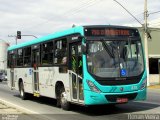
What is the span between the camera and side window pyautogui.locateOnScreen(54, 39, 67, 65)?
1436 cm

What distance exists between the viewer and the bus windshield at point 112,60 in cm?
1262

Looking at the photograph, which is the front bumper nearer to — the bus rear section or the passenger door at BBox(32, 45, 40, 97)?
the bus rear section

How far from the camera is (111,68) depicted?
1266 centimetres

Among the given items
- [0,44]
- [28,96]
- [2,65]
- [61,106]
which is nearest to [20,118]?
[61,106]

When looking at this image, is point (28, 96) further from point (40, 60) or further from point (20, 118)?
point (20, 118)

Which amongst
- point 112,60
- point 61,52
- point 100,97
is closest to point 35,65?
point 61,52

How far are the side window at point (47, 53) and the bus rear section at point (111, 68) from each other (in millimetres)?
3237

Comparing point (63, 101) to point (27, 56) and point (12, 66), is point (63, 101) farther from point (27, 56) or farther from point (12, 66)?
point (12, 66)

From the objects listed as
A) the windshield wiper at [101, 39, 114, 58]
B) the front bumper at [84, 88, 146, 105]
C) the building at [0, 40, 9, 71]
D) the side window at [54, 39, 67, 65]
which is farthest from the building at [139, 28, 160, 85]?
the building at [0, 40, 9, 71]

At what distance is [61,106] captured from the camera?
1489cm

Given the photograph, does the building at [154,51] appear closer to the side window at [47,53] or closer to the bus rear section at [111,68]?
the side window at [47,53]

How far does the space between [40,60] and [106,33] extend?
16.6ft

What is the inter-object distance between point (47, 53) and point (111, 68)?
4.30 meters

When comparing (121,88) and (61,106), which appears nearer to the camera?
(121,88)
